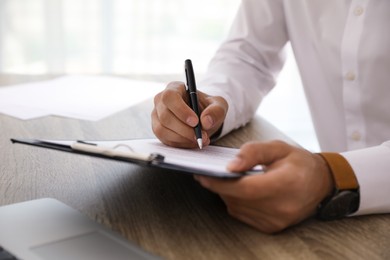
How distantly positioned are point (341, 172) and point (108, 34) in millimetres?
2276

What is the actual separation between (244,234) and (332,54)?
2.35 ft

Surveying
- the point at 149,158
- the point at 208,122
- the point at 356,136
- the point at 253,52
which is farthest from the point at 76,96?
the point at 149,158

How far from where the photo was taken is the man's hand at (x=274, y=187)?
1.84 ft

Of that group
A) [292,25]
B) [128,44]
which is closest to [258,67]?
[292,25]

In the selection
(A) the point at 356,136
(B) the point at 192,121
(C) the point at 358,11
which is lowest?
(A) the point at 356,136

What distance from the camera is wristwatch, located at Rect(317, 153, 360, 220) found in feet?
2.07

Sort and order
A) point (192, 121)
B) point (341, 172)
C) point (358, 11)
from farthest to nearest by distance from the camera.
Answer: point (358, 11)
point (192, 121)
point (341, 172)

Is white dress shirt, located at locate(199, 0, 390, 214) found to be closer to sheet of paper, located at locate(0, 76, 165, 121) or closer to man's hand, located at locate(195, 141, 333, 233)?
sheet of paper, located at locate(0, 76, 165, 121)

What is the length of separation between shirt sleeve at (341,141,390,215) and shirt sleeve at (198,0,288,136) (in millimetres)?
481

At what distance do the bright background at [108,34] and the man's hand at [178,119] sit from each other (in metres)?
1.80

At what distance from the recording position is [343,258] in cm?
56

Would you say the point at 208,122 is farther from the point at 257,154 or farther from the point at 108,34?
the point at 108,34

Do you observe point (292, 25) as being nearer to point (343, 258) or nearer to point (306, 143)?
point (343, 258)

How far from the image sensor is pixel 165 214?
0.64 m
